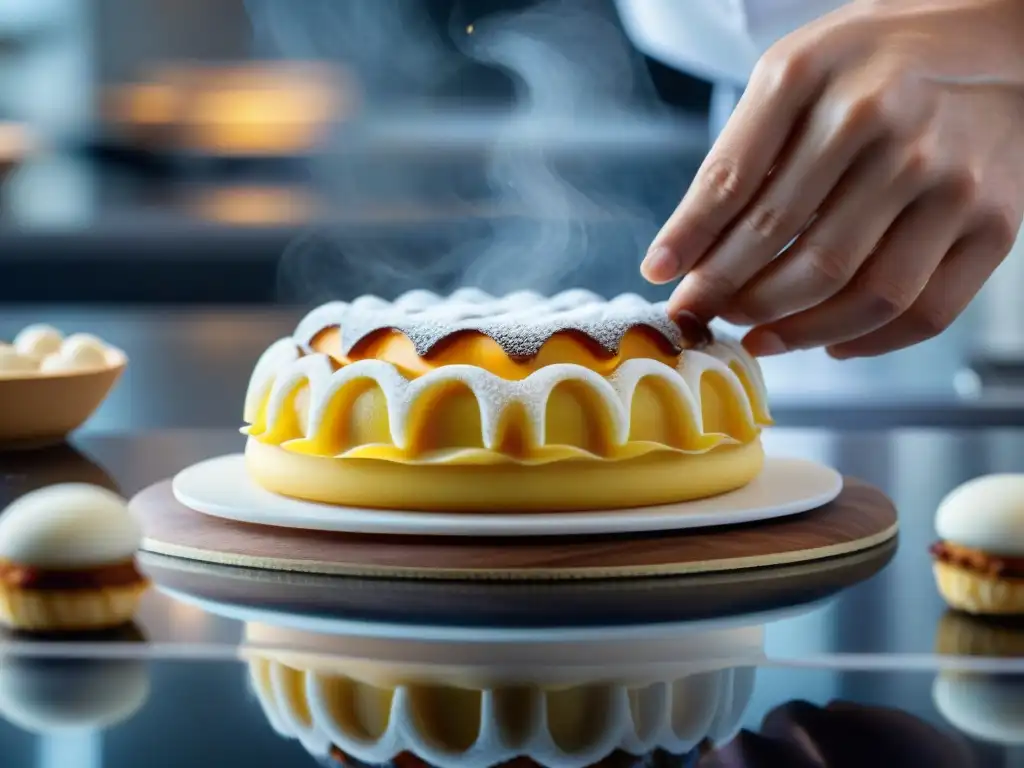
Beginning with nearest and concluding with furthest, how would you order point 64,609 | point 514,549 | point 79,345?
point 64,609, point 514,549, point 79,345

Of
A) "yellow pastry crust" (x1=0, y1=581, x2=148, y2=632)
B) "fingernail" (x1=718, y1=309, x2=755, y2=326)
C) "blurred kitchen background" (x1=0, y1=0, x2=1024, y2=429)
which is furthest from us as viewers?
"blurred kitchen background" (x1=0, y1=0, x2=1024, y2=429)

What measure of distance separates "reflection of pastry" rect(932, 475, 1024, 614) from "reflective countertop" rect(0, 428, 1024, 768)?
17mm

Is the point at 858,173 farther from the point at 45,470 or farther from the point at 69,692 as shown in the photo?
the point at 45,470

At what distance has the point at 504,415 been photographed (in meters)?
0.89

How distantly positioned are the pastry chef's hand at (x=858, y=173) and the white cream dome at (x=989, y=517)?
0.20m

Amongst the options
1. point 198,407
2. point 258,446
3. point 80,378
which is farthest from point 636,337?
point 198,407

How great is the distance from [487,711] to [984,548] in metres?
Answer: 0.32

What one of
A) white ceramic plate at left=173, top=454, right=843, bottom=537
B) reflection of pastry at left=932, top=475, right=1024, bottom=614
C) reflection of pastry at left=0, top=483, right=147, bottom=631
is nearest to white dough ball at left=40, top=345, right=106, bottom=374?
white ceramic plate at left=173, top=454, right=843, bottom=537

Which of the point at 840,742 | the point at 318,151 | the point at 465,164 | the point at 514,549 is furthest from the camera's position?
the point at 318,151

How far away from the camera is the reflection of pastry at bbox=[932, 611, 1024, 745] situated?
1.90 feet

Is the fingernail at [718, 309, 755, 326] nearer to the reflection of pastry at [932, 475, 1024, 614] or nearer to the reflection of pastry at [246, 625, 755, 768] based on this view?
the reflection of pastry at [932, 475, 1024, 614]

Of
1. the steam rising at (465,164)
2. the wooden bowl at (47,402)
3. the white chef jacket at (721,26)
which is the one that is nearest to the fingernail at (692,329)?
the wooden bowl at (47,402)

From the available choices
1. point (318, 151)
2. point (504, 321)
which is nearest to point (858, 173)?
point (504, 321)

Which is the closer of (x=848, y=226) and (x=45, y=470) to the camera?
(x=848, y=226)
